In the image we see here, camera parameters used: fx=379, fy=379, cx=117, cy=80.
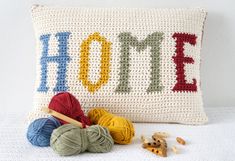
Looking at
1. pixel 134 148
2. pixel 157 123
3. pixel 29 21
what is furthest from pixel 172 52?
pixel 29 21

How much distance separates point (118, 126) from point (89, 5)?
0.55m

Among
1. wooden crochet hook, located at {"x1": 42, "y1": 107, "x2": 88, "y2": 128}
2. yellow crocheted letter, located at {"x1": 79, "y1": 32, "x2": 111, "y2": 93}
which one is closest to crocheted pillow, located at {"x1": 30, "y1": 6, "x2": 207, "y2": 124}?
yellow crocheted letter, located at {"x1": 79, "y1": 32, "x2": 111, "y2": 93}

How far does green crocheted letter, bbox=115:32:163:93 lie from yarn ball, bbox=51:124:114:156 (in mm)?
251

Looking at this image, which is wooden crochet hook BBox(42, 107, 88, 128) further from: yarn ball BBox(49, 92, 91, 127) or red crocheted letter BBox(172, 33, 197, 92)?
red crocheted letter BBox(172, 33, 197, 92)

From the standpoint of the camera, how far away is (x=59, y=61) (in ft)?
4.10

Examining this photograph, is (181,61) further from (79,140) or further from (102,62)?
(79,140)

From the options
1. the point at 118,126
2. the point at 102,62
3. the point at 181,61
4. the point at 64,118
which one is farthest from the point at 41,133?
the point at 181,61

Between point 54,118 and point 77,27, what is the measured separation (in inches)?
13.1

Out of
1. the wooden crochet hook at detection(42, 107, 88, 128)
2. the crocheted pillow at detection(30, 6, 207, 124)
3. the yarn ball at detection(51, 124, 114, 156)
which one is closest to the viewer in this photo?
the yarn ball at detection(51, 124, 114, 156)

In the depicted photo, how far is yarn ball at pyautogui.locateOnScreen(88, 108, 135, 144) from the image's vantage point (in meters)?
1.07

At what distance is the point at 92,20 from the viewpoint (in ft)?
4.16

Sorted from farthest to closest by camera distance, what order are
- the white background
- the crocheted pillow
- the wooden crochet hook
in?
the white background < the crocheted pillow < the wooden crochet hook

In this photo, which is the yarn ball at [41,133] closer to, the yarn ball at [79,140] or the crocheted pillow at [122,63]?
the yarn ball at [79,140]

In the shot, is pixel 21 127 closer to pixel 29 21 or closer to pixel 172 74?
pixel 29 21
